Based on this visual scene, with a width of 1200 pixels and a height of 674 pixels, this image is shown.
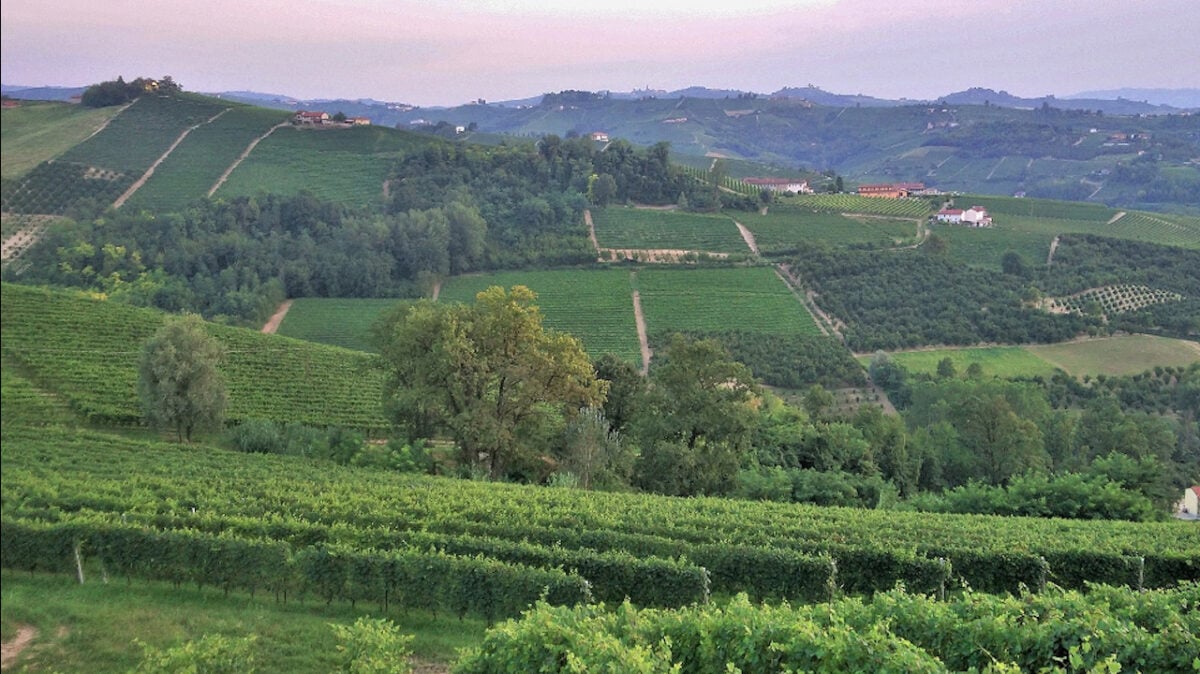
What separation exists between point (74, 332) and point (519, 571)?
34.9 m

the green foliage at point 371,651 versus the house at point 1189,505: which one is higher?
the green foliage at point 371,651

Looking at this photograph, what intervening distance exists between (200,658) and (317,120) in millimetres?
104522

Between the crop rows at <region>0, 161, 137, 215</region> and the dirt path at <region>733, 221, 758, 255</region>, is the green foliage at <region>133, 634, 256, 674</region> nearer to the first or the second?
the crop rows at <region>0, 161, 137, 215</region>

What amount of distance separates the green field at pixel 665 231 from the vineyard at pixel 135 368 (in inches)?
1512

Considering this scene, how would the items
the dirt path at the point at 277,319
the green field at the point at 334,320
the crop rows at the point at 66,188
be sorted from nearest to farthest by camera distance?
1. the crop rows at the point at 66,188
2. the green field at the point at 334,320
3. the dirt path at the point at 277,319

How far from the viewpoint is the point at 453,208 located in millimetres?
71250

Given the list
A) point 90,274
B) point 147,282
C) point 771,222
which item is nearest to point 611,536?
point 90,274

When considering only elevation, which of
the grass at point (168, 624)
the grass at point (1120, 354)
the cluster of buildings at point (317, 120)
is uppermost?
the cluster of buildings at point (317, 120)

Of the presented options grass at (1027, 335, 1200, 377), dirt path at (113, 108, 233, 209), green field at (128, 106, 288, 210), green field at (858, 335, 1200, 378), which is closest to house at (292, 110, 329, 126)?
green field at (128, 106, 288, 210)

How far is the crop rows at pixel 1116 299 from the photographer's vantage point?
5816 cm

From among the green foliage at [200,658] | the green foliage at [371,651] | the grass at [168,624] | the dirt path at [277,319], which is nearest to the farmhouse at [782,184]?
the dirt path at [277,319]

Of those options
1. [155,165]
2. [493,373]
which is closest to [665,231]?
[155,165]

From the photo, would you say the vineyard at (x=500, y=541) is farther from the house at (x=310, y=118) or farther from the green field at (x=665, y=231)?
the house at (x=310, y=118)

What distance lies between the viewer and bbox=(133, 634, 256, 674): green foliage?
895 cm
